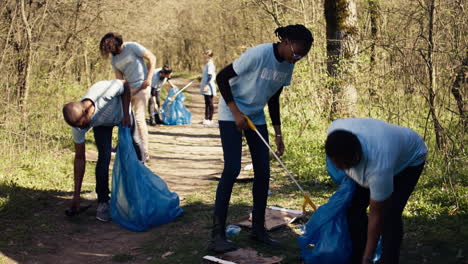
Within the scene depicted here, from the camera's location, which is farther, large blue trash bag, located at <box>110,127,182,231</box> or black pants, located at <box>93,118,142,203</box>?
black pants, located at <box>93,118,142,203</box>

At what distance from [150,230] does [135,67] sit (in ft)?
8.86

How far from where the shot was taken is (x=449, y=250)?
3.91m

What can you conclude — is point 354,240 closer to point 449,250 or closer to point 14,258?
point 449,250

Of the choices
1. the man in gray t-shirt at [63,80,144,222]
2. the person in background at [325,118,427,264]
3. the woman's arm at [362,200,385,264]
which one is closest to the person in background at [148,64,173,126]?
the man in gray t-shirt at [63,80,144,222]

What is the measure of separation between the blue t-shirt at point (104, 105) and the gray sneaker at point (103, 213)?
0.76m

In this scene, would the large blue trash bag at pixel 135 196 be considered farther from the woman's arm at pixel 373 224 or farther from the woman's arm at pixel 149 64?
the woman's arm at pixel 373 224

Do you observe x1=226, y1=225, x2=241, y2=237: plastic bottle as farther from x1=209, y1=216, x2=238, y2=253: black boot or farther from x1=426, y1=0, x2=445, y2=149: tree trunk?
x1=426, y1=0, x2=445, y2=149: tree trunk

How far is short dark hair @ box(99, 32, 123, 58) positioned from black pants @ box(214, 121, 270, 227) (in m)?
2.89

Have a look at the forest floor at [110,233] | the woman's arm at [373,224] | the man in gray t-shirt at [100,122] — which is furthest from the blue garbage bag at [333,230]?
the man in gray t-shirt at [100,122]

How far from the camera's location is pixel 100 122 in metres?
4.86

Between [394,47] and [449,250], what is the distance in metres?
2.15

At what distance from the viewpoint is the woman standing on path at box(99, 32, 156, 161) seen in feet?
21.0

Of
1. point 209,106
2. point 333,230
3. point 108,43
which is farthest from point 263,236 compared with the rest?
point 209,106

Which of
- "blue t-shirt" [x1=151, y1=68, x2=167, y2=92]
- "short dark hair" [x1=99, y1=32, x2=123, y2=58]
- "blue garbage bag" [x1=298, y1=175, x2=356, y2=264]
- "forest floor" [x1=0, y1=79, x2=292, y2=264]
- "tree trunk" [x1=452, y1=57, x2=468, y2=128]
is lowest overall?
"forest floor" [x1=0, y1=79, x2=292, y2=264]
